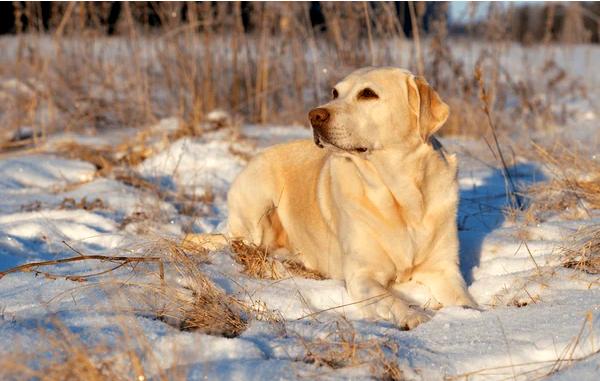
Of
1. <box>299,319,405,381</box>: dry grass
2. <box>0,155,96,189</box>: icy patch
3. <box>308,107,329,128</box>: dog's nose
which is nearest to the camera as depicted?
<box>299,319,405,381</box>: dry grass

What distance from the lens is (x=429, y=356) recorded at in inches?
99.9

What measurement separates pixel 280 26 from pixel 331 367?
6.20m

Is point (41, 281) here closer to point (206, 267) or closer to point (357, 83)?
point (206, 267)

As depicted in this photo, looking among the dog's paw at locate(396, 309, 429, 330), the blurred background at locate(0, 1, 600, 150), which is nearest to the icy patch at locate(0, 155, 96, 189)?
the blurred background at locate(0, 1, 600, 150)

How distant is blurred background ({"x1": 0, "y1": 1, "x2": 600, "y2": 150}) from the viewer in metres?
7.88

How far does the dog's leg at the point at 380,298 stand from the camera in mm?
3129

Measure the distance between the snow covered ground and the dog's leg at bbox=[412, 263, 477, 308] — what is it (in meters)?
0.11

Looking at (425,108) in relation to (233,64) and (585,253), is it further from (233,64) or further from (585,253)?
(233,64)

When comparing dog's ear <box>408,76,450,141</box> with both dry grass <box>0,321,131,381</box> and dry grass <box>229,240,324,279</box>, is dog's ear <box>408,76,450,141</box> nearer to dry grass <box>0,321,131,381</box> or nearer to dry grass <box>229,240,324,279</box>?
dry grass <box>229,240,324,279</box>

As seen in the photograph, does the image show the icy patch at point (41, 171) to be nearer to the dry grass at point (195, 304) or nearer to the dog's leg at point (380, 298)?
the dry grass at point (195, 304)

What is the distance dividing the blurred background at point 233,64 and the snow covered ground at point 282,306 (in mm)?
2562

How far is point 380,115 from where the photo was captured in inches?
143

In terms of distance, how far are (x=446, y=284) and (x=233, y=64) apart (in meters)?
5.16

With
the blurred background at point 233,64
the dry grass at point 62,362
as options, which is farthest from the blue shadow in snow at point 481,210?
the dry grass at point 62,362
